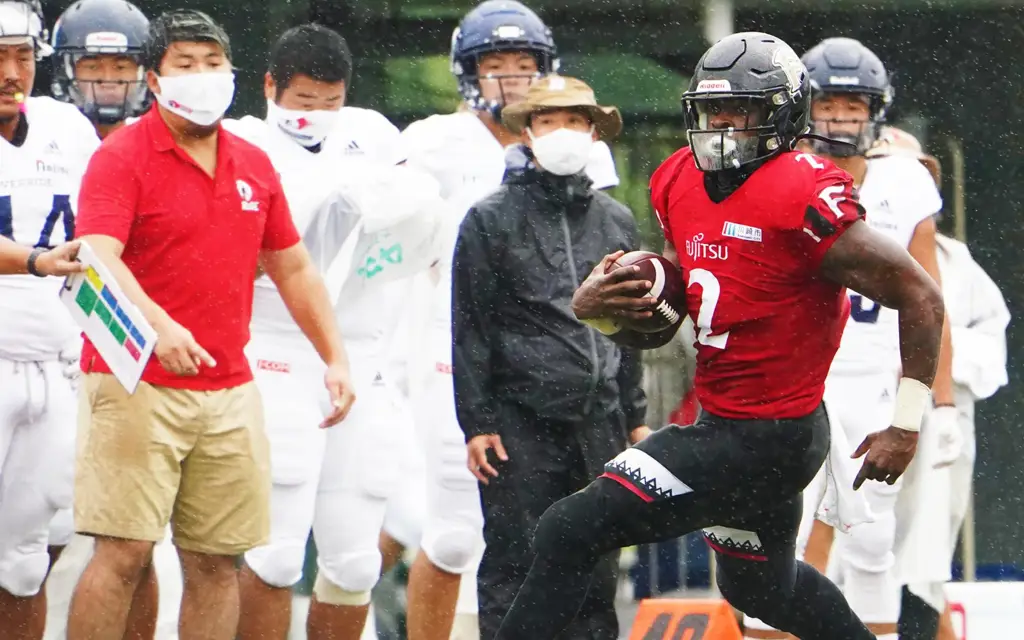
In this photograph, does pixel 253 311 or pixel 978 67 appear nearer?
pixel 253 311

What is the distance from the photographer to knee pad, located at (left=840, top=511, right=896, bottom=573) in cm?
748

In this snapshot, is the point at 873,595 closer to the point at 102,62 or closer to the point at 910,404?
the point at 910,404

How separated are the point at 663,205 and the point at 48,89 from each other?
379 cm

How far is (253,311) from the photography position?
6891mm

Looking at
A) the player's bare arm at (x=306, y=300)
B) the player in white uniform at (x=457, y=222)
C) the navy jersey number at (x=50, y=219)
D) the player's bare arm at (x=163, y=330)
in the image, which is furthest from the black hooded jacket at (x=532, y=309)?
the navy jersey number at (x=50, y=219)

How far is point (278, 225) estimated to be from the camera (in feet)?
20.2

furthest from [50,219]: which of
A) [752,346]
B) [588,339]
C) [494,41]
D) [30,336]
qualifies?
[752,346]

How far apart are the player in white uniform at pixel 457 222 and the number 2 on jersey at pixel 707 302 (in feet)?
6.32

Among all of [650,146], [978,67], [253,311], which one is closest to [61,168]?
[253,311]

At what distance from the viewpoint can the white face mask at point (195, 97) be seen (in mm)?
5988

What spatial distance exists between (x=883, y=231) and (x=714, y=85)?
7.90 feet

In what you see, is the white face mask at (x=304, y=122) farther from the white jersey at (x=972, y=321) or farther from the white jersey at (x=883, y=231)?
the white jersey at (x=972, y=321)

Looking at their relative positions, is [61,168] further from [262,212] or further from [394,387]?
[394,387]

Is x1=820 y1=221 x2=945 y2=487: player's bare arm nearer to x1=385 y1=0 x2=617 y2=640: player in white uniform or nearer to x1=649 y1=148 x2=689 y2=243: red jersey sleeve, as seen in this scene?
x1=649 y1=148 x2=689 y2=243: red jersey sleeve
